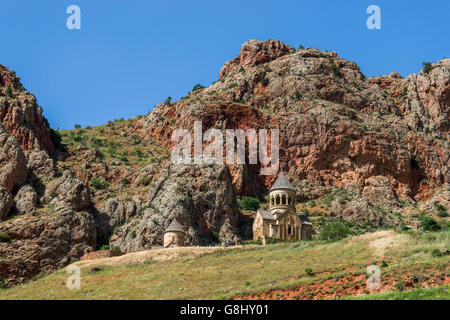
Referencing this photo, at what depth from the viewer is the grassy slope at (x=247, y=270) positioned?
44.5 metres

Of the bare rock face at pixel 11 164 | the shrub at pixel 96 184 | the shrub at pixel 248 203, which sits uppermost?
the bare rock face at pixel 11 164

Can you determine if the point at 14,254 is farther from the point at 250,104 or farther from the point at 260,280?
the point at 250,104

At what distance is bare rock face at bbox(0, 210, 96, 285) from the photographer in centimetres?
6731

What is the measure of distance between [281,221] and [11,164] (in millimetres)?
38748

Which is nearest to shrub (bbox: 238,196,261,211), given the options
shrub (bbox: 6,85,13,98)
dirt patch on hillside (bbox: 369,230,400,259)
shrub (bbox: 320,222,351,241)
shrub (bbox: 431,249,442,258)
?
shrub (bbox: 320,222,351,241)

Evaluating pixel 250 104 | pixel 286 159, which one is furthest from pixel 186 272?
pixel 250 104

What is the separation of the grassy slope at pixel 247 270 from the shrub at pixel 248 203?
30569 mm

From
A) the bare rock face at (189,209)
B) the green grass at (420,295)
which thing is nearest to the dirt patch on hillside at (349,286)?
the green grass at (420,295)

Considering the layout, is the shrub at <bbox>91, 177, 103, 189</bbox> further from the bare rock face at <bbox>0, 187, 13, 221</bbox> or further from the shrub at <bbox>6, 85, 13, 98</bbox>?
the shrub at <bbox>6, 85, 13, 98</bbox>

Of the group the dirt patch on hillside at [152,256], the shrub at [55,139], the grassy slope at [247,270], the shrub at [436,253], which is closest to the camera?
the grassy slope at [247,270]

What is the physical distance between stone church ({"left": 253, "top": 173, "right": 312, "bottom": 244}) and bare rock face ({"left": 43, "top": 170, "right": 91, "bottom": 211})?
24.9m

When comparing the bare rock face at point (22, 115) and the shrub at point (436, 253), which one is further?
the bare rock face at point (22, 115)

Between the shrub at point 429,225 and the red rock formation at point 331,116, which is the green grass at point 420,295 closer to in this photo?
the shrub at point 429,225
